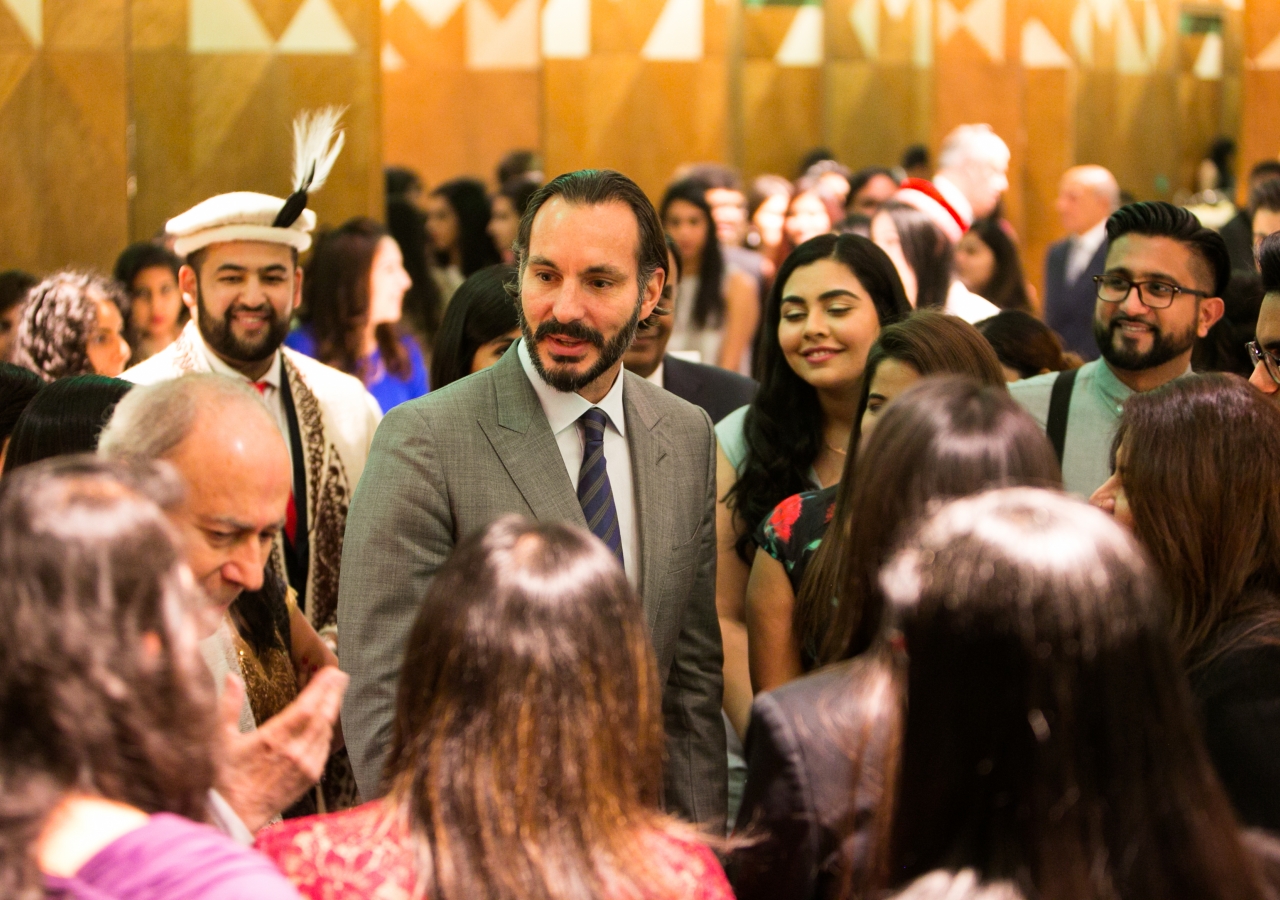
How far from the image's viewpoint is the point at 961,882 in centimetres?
127

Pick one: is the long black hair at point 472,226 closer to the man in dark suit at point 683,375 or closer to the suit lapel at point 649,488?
the man in dark suit at point 683,375

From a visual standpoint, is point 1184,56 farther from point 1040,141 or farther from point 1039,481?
point 1039,481

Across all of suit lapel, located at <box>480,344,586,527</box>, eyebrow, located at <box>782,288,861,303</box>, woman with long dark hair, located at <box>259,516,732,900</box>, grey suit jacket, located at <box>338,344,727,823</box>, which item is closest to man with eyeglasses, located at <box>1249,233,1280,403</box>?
eyebrow, located at <box>782,288,861,303</box>

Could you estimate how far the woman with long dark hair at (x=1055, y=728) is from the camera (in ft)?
4.09

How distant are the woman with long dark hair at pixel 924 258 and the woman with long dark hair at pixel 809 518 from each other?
6.80 ft

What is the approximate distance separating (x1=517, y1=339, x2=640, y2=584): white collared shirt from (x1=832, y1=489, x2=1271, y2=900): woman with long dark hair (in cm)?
126

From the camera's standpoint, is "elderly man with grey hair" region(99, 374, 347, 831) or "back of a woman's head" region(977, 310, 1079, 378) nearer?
"elderly man with grey hair" region(99, 374, 347, 831)

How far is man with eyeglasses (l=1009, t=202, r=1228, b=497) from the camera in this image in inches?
140

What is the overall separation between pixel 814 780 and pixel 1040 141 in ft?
40.1

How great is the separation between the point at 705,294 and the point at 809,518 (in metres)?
3.66

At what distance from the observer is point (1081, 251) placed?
8367mm

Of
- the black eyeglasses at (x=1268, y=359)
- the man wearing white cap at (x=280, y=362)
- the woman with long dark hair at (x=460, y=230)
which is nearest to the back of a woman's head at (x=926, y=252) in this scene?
the black eyeglasses at (x=1268, y=359)

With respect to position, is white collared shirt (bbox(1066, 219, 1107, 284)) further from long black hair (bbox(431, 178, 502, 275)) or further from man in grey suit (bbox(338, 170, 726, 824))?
man in grey suit (bbox(338, 170, 726, 824))

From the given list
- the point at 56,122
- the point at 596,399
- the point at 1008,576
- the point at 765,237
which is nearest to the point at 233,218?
the point at 596,399
